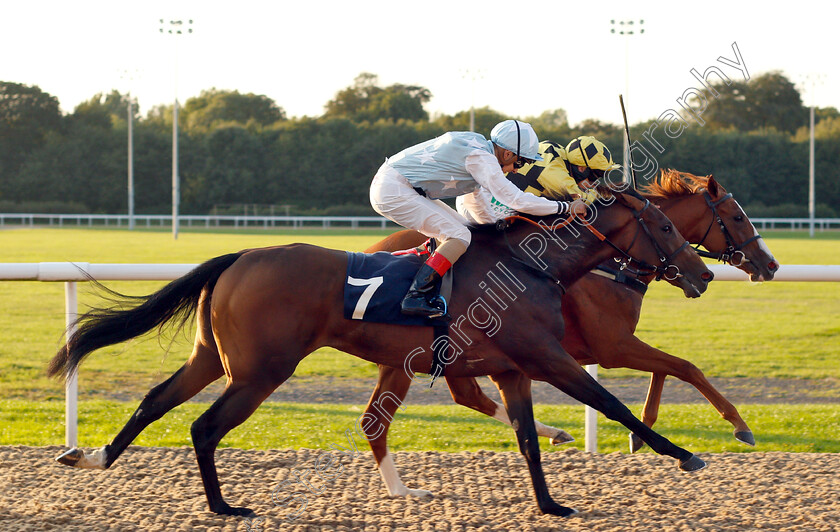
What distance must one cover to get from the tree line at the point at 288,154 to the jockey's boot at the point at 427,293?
35.6 m

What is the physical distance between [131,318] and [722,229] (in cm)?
276

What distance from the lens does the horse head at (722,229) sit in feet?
13.8

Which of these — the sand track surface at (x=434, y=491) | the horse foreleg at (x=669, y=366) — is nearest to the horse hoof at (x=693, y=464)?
the sand track surface at (x=434, y=491)

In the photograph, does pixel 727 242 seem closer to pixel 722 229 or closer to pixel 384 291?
pixel 722 229

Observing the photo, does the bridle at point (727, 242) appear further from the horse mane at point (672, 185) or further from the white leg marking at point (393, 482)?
the white leg marking at point (393, 482)

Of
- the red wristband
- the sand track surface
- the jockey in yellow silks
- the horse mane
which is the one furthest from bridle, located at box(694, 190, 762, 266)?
the red wristband

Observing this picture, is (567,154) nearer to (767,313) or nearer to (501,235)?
(501,235)

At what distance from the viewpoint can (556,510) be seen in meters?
3.32

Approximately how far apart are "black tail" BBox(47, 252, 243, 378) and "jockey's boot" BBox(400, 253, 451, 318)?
0.77 metres

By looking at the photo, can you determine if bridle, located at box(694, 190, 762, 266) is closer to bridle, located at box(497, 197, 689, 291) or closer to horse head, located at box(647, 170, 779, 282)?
horse head, located at box(647, 170, 779, 282)

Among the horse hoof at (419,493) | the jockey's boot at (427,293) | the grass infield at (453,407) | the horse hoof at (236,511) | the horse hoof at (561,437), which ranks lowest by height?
the grass infield at (453,407)

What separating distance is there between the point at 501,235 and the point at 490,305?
13.7 inches

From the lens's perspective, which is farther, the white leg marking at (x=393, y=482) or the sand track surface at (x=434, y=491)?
the white leg marking at (x=393, y=482)

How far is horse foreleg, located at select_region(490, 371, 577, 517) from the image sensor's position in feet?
11.0
